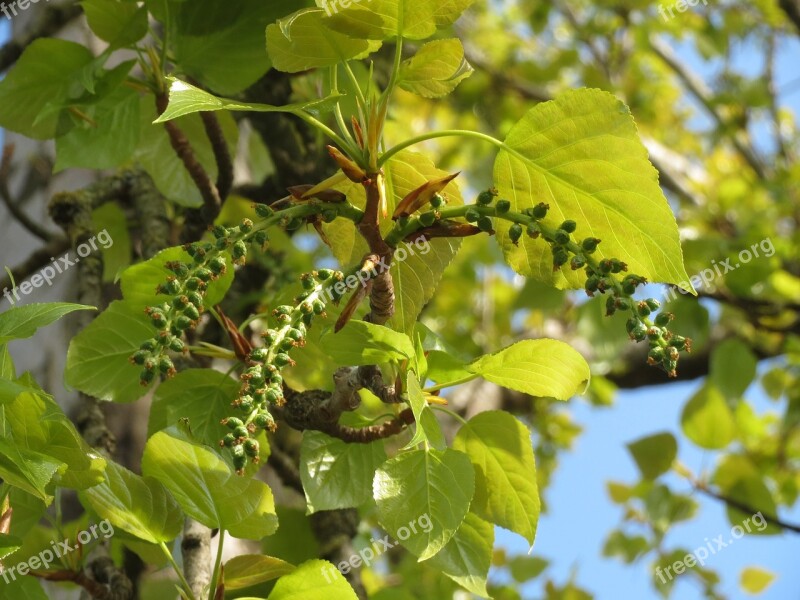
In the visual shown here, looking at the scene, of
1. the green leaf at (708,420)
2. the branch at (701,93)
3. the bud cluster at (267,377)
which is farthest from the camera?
the branch at (701,93)

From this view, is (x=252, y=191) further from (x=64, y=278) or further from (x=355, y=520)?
(x=355, y=520)

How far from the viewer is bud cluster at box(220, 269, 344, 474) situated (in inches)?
26.9

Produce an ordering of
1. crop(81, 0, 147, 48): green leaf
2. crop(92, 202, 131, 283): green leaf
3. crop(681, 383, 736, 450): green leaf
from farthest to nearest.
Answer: crop(681, 383, 736, 450): green leaf, crop(92, 202, 131, 283): green leaf, crop(81, 0, 147, 48): green leaf

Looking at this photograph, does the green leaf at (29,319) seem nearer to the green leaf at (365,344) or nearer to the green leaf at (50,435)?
the green leaf at (50,435)

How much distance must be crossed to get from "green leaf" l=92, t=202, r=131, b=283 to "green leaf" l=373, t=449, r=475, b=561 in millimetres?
899

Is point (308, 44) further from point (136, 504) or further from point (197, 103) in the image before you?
point (136, 504)

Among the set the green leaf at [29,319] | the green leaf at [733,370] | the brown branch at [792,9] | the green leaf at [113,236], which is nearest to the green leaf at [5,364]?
the green leaf at [29,319]

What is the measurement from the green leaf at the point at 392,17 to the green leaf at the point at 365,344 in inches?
11.0

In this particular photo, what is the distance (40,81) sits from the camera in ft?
3.87

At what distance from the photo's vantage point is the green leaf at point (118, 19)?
112 centimetres

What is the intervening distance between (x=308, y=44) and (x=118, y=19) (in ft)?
1.45

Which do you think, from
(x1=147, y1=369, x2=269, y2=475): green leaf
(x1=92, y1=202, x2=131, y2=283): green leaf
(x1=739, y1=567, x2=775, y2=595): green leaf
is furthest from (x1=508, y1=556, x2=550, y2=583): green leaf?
(x1=147, y1=369, x2=269, y2=475): green leaf

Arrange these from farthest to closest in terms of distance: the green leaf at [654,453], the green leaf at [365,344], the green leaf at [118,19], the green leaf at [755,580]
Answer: the green leaf at [755,580], the green leaf at [654,453], the green leaf at [118,19], the green leaf at [365,344]

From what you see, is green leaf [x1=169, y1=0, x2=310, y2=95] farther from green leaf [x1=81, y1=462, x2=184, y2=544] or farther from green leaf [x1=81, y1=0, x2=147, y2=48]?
green leaf [x1=81, y1=462, x2=184, y2=544]
